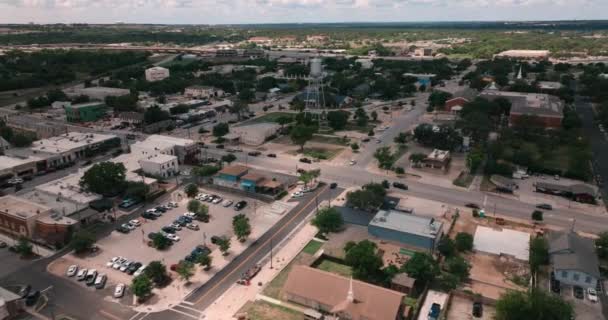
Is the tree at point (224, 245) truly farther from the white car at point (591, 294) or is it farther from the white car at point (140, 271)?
the white car at point (591, 294)

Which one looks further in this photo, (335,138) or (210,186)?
(335,138)

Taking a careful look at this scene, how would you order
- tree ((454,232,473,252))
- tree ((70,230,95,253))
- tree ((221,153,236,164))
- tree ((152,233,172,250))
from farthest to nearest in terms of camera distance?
tree ((221,153,236,164))
tree ((152,233,172,250))
tree ((70,230,95,253))
tree ((454,232,473,252))

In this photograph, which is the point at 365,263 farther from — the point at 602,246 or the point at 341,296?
the point at 602,246

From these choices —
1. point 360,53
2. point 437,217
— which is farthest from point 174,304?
point 360,53

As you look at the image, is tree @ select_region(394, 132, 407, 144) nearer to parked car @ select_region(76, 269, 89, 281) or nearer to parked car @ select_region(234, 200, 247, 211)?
parked car @ select_region(234, 200, 247, 211)

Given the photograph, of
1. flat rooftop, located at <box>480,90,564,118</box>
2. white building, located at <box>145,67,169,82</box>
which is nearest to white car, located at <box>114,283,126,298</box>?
flat rooftop, located at <box>480,90,564,118</box>

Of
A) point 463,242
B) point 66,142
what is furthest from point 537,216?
point 66,142

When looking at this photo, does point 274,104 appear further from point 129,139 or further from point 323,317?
point 323,317

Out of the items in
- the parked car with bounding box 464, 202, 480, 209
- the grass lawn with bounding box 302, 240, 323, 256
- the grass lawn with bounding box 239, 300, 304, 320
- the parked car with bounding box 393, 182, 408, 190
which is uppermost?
the parked car with bounding box 393, 182, 408, 190
